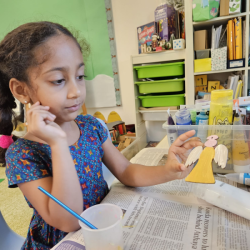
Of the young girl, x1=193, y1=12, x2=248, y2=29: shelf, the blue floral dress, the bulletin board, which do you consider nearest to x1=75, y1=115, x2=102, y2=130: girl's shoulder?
the blue floral dress

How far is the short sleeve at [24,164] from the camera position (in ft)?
1.70

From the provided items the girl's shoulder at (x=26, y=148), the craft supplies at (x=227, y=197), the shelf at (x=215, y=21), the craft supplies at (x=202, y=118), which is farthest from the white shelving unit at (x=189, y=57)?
the girl's shoulder at (x=26, y=148)

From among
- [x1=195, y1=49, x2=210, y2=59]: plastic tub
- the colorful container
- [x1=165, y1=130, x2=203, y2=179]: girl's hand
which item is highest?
[x1=195, y1=49, x2=210, y2=59]: plastic tub

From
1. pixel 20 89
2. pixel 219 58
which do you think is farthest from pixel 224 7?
pixel 20 89

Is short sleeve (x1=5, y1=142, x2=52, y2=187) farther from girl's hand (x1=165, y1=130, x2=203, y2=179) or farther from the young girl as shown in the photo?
girl's hand (x1=165, y1=130, x2=203, y2=179)

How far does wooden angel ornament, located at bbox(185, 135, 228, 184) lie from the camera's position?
0.42 meters

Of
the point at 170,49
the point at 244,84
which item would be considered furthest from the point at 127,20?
the point at 244,84

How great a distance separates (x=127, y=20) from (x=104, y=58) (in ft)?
1.46

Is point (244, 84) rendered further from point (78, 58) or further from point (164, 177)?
point (78, 58)

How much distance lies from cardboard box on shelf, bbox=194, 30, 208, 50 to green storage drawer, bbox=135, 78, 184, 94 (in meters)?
0.27

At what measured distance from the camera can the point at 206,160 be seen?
17.6 inches

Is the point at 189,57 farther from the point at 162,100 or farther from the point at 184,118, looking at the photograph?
the point at 184,118

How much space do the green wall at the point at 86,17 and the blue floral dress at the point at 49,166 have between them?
1.64m

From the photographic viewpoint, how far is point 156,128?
2303 mm
